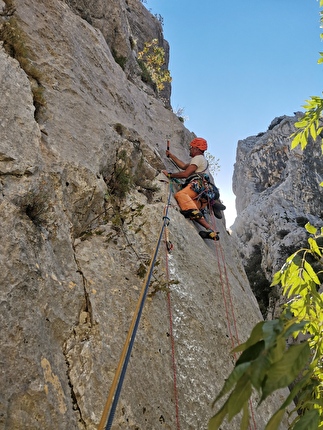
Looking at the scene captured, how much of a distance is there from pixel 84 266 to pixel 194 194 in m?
4.32

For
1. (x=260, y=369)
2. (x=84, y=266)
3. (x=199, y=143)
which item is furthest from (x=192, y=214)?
(x=260, y=369)

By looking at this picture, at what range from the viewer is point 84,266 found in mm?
4461

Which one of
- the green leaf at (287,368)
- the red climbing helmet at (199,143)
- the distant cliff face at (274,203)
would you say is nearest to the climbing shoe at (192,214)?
the red climbing helmet at (199,143)

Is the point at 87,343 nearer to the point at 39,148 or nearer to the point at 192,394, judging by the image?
the point at 192,394

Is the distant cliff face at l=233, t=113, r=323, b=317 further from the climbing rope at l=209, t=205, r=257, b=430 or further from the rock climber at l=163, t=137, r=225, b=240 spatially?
the climbing rope at l=209, t=205, r=257, b=430

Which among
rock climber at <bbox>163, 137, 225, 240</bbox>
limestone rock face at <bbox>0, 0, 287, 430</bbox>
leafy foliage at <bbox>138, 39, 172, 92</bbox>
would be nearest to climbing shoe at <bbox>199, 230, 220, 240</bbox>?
rock climber at <bbox>163, 137, 225, 240</bbox>

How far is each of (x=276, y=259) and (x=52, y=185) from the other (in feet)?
77.5

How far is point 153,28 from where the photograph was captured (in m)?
20.0

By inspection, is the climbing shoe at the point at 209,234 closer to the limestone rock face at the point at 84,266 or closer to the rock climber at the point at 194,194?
the rock climber at the point at 194,194

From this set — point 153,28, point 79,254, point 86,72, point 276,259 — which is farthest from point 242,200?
point 79,254

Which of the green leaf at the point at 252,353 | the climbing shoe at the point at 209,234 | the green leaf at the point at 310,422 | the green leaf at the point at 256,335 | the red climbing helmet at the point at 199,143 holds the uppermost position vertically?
the red climbing helmet at the point at 199,143

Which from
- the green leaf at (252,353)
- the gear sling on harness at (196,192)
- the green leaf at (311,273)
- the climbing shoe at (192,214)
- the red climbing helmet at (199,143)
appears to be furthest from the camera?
the red climbing helmet at (199,143)

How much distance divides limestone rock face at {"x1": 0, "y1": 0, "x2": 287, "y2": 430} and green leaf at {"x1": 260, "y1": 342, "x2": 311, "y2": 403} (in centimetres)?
224

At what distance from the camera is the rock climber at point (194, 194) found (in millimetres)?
7637
